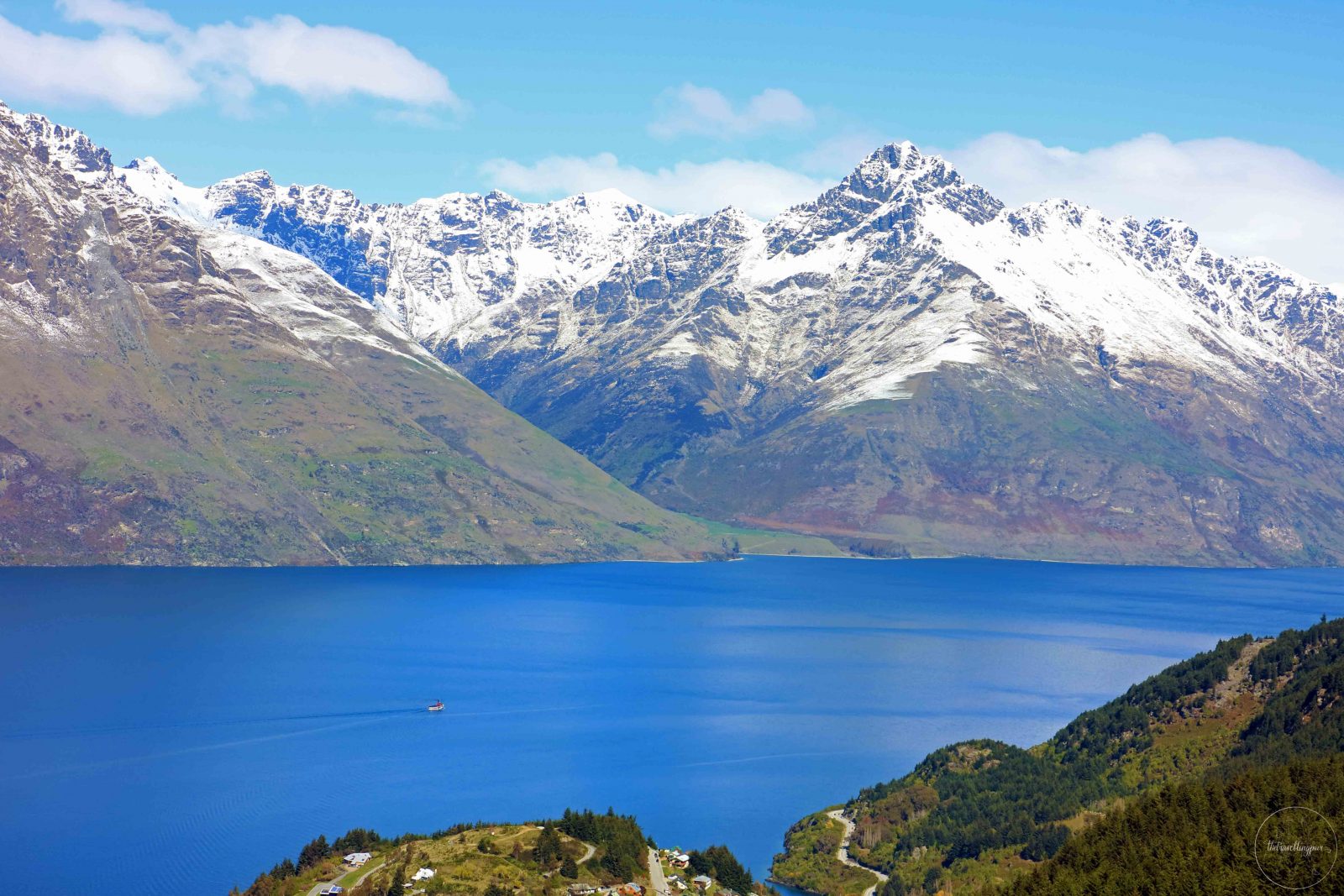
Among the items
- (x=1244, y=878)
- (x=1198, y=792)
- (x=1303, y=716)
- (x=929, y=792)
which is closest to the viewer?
(x=1244, y=878)

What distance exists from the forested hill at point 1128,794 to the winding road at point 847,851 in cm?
81

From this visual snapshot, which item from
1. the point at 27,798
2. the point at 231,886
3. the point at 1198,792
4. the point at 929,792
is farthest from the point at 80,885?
the point at 1198,792

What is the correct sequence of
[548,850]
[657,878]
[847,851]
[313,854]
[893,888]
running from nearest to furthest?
1. [548,850]
2. [313,854]
3. [657,878]
4. [893,888]
5. [847,851]

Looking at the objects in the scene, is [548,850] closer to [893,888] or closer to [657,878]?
[657,878]

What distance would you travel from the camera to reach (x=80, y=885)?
154m

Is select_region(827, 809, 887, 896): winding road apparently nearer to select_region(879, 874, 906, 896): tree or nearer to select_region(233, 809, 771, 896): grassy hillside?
select_region(879, 874, 906, 896): tree

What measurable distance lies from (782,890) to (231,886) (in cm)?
5741

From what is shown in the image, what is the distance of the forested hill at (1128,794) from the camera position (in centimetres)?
12781

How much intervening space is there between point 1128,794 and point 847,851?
32338mm

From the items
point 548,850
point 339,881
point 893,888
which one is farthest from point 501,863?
point 893,888

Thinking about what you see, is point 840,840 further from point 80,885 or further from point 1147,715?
point 80,885

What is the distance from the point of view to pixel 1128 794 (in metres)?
168

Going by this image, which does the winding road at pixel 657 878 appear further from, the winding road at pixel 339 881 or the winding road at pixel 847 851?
the winding road at pixel 847 851

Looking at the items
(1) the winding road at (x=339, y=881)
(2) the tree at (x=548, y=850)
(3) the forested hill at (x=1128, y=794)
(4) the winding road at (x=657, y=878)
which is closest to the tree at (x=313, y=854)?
(1) the winding road at (x=339, y=881)
